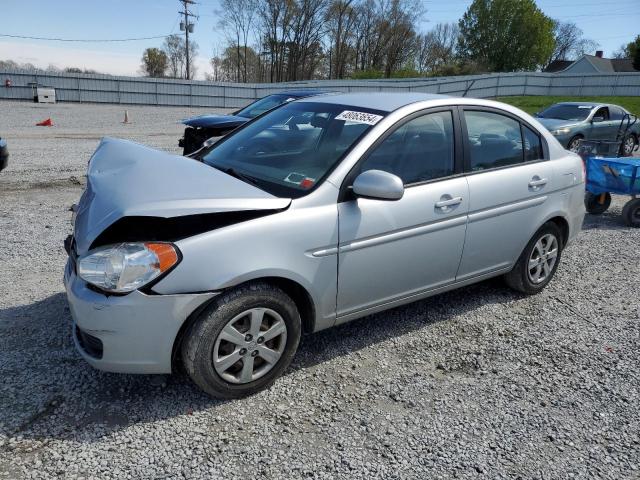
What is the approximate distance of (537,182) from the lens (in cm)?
421

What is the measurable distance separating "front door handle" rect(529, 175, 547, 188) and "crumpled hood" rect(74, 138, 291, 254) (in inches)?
89.6

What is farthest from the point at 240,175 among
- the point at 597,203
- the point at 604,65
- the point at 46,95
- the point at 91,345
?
the point at 604,65

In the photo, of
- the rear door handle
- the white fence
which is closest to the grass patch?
the white fence

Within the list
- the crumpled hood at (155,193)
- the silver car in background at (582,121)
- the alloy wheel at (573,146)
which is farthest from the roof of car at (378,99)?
the silver car in background at (582,121)

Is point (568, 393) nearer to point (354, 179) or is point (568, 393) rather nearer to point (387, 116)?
point (354, 179)

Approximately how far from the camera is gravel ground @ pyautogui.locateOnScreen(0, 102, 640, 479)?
253 cm

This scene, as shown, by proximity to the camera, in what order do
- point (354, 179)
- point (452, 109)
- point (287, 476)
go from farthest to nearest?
point (452, 109)
point (354, 179)
point (287, 476)

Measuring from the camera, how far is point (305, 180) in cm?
317

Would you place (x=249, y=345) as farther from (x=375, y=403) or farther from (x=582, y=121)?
(x=582, y=121)

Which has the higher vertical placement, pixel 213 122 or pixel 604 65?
pixel 604 65

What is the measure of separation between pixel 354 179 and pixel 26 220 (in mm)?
4876

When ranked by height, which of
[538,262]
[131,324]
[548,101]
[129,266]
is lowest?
[538,262]

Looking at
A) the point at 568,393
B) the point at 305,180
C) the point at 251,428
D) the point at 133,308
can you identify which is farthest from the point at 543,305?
the point at 133,308

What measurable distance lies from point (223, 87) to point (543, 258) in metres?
32.6
